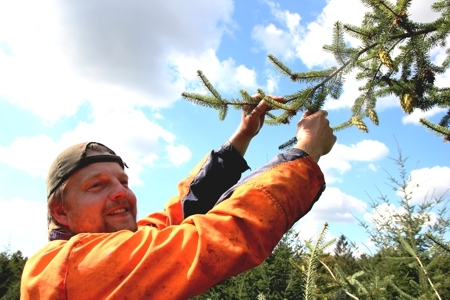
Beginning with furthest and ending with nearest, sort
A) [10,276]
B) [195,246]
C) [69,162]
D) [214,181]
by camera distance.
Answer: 1. [10,276]
2. [214,181]
3. [69,162]
4. [195,246]

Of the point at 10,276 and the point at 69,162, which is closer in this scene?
the point at 69,162

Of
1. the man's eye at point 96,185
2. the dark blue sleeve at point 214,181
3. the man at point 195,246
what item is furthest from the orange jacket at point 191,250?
the dark blue sleeve at point 214,181

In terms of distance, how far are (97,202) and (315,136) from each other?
111cm

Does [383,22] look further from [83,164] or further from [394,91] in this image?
[83,164]

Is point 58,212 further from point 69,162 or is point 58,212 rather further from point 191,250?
point 191,250

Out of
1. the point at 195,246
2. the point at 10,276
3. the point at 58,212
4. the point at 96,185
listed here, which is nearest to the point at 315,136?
the point at 195,246

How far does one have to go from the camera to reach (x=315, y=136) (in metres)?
1.76

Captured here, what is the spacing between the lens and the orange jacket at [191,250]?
144 cm

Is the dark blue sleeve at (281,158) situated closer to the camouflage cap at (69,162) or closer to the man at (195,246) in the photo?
the man at (195,246)

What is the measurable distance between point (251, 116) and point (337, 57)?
34.1 inches

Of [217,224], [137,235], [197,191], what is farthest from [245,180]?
[197,191]

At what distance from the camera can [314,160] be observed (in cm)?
168

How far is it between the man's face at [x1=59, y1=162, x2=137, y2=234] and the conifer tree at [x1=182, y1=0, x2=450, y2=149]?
0.86m

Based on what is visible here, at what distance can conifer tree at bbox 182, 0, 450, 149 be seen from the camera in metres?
2.43
